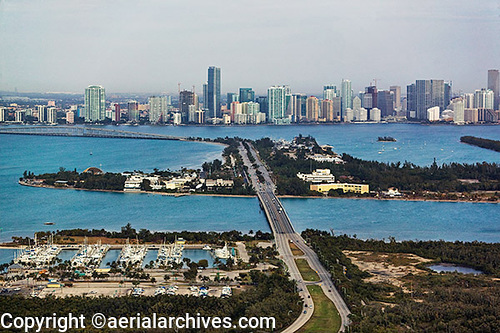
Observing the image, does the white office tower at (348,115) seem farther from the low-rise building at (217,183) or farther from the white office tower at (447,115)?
the low-rise building at (217,183)

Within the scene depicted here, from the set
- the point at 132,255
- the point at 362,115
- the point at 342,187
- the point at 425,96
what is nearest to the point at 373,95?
the point at 362,115

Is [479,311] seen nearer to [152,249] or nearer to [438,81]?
[152,249]

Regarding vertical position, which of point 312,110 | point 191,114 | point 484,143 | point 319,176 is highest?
point 312,110

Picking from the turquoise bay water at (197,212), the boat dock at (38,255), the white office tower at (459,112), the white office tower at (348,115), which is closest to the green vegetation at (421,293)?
the turquoise bay water at (197,212)

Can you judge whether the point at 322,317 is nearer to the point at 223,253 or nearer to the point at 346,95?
the point at 223,253

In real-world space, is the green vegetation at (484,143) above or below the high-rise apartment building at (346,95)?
below

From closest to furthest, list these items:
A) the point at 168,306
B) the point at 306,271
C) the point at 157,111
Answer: the point at 168,306
the point at 306,271
the point at 157,111

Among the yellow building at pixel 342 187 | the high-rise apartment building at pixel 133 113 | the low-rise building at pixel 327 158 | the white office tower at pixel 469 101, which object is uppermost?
the white office tower at pixel 469 101
